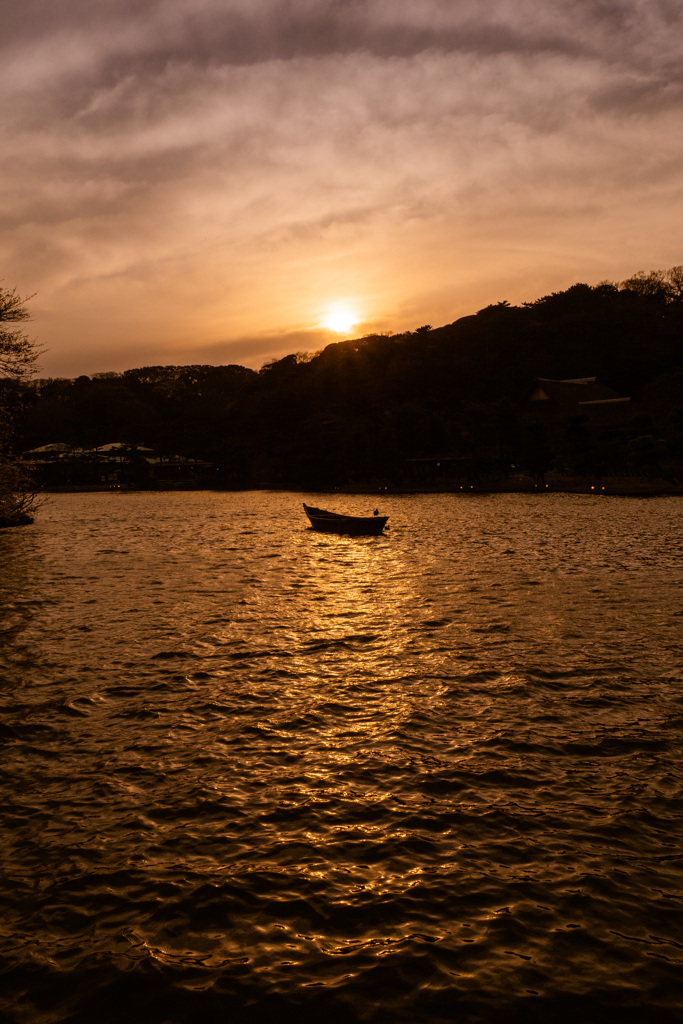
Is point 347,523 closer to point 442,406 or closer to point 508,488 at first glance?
point 508,488

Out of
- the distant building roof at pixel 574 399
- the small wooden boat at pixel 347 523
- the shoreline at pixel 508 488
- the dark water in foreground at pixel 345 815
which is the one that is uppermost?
the distant building roof at pixel 574 399

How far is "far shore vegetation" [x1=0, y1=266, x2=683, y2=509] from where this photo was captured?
68.0 meters

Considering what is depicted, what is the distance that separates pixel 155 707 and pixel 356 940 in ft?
21.8

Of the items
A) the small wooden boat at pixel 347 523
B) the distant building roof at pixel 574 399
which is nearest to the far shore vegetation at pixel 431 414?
the distant building roof at pixel 574 399

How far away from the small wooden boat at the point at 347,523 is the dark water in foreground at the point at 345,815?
18.7m

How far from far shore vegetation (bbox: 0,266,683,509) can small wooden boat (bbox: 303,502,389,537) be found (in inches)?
676

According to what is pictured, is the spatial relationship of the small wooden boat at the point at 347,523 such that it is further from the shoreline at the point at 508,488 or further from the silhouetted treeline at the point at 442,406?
the silhouetted treeline at the point at 442,406

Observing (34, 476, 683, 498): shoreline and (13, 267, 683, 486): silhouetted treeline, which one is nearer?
(34, 476, 683, 498): shoreline

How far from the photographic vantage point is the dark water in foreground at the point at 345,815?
5508mm

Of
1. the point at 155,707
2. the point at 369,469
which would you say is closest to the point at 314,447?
the point at 369,469

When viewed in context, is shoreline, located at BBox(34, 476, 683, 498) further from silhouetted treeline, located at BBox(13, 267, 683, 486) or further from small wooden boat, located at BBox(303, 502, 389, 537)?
small wooden boat, located at BBox(303, 502, 389, 537)

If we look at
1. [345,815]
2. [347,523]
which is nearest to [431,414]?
[347,523]

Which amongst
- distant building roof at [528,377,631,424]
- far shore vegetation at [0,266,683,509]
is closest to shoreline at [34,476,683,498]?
far shore vegetation at [0,266,683,509]

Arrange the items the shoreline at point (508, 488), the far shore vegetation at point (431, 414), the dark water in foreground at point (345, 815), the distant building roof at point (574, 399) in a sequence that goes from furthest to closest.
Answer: the distant building roof at point (574, 399), the far shore vegetation at point (431, 414), the shoreline at point (508, 488), the dark water in foreground at point (345, 815)
